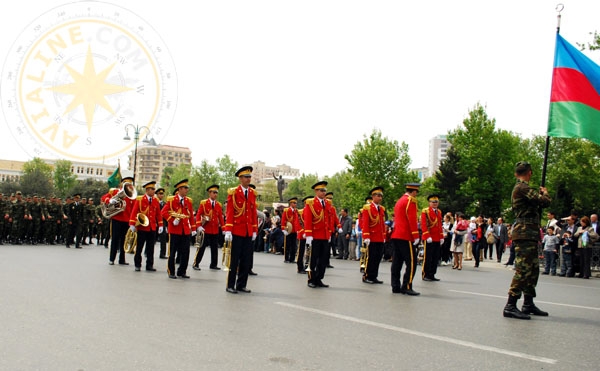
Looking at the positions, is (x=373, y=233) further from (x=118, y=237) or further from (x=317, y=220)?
(x=118, y=237)

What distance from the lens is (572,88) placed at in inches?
407

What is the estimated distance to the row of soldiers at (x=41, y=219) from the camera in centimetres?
2386

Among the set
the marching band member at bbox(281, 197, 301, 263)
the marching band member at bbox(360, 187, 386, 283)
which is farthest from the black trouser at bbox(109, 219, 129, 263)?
the marching band member at bbox(360, 187, 386, 283)

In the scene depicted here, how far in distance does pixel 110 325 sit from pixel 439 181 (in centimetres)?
5593

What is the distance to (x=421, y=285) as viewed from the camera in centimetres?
1264

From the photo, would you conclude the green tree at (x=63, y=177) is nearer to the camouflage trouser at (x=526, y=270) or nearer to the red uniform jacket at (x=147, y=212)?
the red uniform jacket at (x=147, y=212)

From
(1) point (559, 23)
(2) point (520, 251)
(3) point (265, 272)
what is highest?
(1) point (559, 23)

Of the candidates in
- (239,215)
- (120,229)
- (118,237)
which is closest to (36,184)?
(118,237)

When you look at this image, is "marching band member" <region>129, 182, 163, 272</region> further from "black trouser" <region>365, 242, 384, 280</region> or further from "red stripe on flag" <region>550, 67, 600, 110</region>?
"red stripe on flag" <region>550, 67, 600, 110</region>

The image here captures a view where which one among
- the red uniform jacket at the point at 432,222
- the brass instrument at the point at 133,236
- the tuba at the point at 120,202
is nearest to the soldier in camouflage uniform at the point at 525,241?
the red uniform jacket at the point at 432,222

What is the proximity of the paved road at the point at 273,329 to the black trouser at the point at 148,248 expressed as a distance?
2407mm

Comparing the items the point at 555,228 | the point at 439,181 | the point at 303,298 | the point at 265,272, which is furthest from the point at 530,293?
the point at 439,181

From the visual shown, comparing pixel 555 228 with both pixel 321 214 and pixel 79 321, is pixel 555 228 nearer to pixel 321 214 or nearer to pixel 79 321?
pixel 321 214

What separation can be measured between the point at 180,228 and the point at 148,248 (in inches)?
66.4
